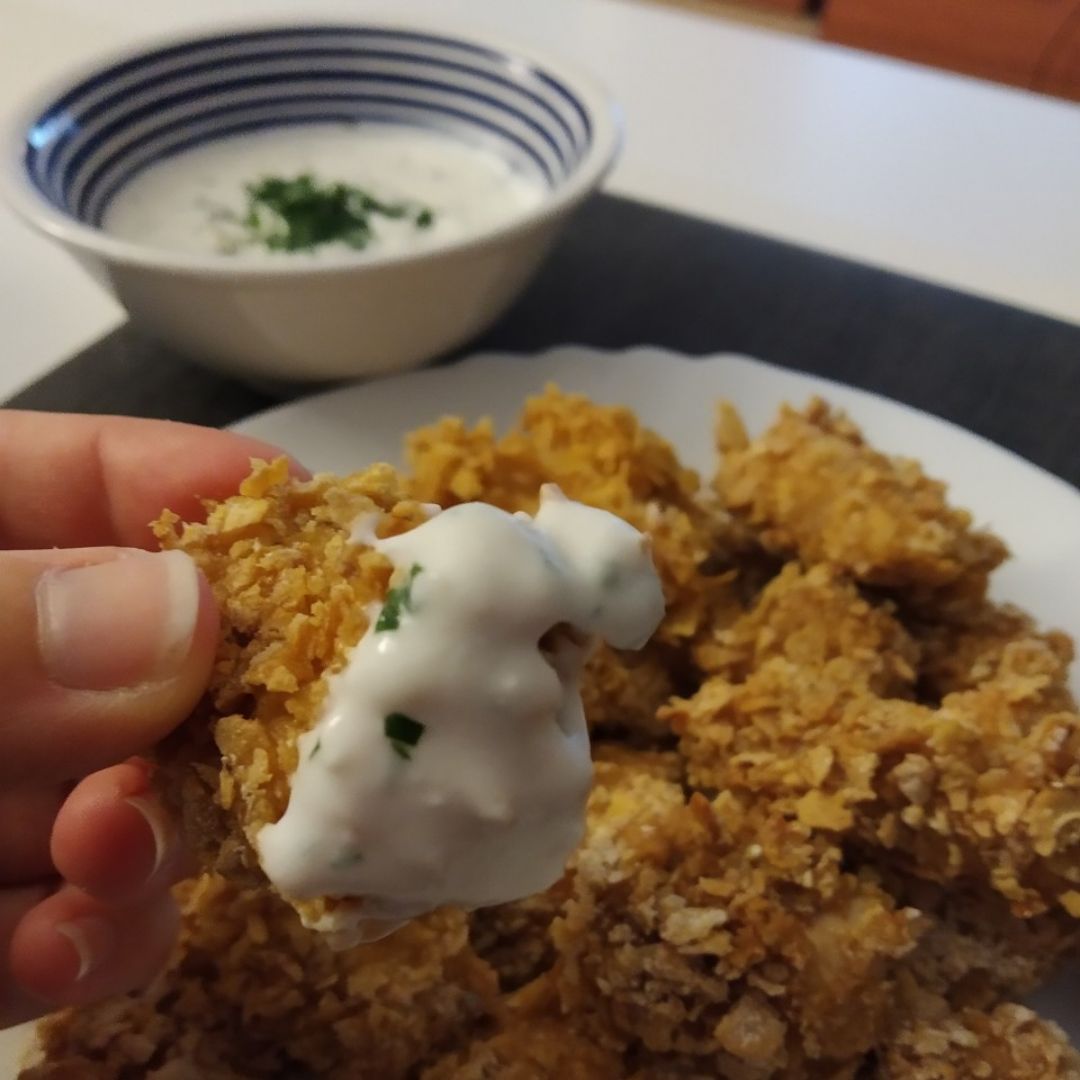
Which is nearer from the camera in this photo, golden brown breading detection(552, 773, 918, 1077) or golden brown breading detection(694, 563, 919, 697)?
golden brown breading detection(552, 773, 918, 1077)

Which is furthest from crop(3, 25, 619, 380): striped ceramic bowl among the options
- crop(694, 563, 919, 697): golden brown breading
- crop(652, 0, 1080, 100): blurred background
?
crop(652, 0, 1080, 100): blurred background

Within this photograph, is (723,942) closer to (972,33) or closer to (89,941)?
(89,941)

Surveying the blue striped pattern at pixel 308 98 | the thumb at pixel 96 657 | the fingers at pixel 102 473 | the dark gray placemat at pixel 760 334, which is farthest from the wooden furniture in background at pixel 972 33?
the thumb at pixel 96 657

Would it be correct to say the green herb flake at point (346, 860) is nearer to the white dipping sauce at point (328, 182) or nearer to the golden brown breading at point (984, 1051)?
the golden brown breading at point (984, 1051)

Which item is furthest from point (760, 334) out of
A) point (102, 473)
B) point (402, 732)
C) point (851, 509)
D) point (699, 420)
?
point (402, 732)

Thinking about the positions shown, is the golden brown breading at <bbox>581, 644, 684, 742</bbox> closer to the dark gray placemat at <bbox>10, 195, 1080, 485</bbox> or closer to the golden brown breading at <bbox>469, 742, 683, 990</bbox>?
the golden brown breading at <bbox>469, 742, 683, 990</bbox>

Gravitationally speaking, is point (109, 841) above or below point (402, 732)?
below

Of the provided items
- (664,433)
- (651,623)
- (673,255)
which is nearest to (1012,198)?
(673,255)
